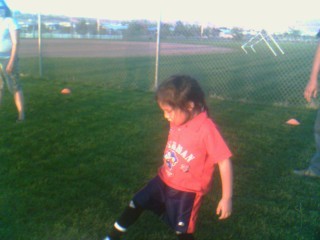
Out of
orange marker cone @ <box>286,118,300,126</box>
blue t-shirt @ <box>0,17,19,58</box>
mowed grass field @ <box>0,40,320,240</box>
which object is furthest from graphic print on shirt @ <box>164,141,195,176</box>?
orange marker cone @ <box>286,118,300,126</box>

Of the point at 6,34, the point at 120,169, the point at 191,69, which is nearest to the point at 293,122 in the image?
the point at 120,169

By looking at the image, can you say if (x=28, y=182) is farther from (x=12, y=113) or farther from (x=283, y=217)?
(x=12, y=113)

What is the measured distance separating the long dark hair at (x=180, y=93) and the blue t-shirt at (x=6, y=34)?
3.73 meters

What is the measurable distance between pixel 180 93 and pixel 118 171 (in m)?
1.94

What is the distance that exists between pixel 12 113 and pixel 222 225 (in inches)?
163

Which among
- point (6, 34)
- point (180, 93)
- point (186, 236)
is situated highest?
point (6, 34)

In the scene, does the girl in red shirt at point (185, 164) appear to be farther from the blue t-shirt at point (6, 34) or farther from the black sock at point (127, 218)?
the blue t-shirt at point (6, 34)

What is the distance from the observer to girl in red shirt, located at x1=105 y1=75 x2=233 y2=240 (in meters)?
2.15

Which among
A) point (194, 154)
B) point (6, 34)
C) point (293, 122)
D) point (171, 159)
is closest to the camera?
point (194, 154)

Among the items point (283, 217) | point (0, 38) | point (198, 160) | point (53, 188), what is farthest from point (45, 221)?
point (0, 38)

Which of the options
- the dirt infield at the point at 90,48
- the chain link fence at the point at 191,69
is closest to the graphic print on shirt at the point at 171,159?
the chain link fence at the point at 191,69

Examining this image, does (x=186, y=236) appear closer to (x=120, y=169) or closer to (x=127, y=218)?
(x=127, y=218)

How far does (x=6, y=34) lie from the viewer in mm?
5270

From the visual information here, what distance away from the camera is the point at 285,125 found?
19.8 feet
